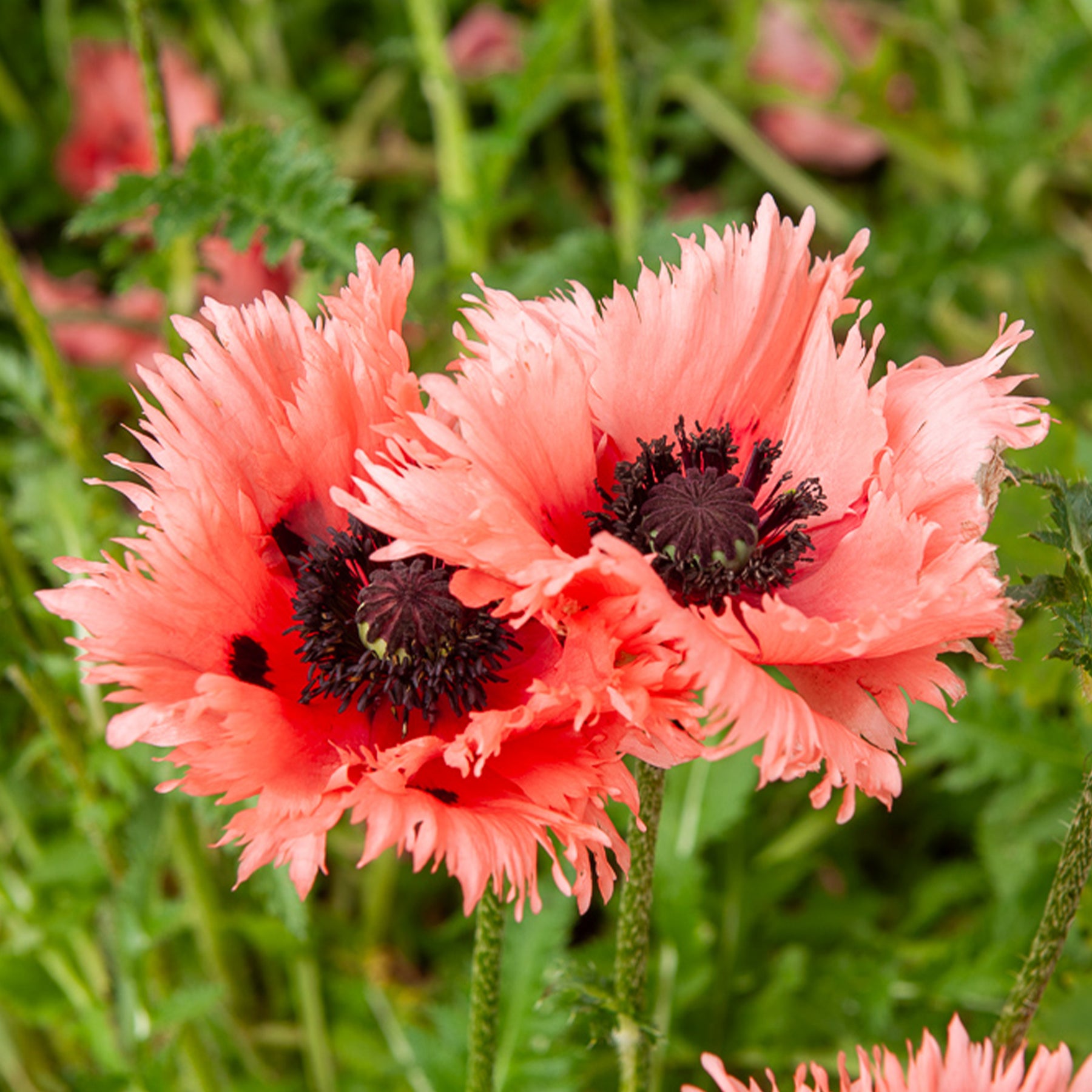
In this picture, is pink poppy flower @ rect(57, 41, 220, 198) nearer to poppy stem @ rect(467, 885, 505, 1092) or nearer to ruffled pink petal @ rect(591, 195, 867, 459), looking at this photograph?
ruffled pink petal @ rect(591, 195, 867, 459)

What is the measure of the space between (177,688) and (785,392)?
25.9 inches

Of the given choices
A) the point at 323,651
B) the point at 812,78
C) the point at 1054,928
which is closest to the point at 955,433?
the point at 1054,928

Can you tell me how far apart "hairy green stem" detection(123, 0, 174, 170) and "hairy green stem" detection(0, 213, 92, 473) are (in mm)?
247

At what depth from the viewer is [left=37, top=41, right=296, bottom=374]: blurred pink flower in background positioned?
2.97 meters

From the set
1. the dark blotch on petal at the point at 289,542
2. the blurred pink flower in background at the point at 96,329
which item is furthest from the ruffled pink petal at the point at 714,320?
the blurred pink flower in background at the point at 96,329

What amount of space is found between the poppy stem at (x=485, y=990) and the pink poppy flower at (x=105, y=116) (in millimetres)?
2655

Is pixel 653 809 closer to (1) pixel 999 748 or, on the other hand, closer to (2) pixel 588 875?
(2) pixel 588 875

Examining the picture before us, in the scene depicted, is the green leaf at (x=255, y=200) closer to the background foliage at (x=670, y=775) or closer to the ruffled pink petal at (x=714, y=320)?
the background foliage at (x=670, y=775)

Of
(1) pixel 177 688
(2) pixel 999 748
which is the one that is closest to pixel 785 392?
→ (1) pixel 177 688

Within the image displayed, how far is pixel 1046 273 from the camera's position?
342cm

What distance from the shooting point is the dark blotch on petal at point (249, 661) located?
115 cm

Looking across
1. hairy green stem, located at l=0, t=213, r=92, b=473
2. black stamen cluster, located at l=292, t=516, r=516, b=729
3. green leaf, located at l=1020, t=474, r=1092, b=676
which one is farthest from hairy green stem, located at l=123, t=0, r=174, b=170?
green leaf, located at l=1020, t=474, r=1092, b=676

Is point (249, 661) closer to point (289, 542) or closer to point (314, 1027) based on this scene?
point (289, 542)

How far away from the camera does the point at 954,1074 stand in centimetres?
110
